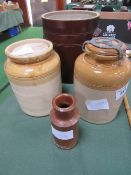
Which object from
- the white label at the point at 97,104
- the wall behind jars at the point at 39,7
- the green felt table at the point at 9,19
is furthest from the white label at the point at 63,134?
the wall behind jars at the point at 39,7

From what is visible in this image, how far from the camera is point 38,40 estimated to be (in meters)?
0.72

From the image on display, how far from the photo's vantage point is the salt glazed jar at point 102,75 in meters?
0.53

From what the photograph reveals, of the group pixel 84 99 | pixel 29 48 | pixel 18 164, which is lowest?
pixel 18 164

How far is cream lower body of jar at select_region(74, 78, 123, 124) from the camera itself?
58cm

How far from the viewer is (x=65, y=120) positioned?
1.73ft

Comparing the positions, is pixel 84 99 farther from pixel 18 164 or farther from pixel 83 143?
pixel 18 164

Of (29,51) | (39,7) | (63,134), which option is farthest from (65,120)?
(39,7)

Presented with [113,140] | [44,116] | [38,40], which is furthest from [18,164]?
[38,40]

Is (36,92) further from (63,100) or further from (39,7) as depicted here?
(39,7)

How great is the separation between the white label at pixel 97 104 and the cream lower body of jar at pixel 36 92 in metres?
0.14

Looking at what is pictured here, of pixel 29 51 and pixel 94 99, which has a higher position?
pixel 29 51

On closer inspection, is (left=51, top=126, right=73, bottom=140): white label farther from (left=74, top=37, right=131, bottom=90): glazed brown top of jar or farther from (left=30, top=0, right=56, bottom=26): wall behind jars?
(left=30, top=0, right=56, bottom=26): wall behind jars

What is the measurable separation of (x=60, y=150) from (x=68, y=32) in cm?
45

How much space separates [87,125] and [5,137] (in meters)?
0.31
